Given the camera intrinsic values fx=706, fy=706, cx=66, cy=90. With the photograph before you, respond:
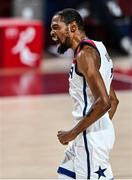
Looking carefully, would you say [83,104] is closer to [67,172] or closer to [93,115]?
[93,115]

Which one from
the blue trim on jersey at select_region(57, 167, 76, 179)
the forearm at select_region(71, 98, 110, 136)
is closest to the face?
the forearm at select_region(71, 98, 110, 136)

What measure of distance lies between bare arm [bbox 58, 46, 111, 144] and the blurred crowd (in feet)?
37.5

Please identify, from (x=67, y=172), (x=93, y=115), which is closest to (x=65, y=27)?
(x=93, y=115)

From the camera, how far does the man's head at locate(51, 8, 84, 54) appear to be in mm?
4262

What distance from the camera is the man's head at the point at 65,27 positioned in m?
4.26

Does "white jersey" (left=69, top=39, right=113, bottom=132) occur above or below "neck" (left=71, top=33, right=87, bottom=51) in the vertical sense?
below

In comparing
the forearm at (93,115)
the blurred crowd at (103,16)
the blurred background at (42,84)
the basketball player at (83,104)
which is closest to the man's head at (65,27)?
the basketball player at (83,104)

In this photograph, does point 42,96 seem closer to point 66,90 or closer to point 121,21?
point 66,90

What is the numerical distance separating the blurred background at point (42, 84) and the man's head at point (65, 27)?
2.54 metres

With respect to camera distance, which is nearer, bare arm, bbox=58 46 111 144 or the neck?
bare arm, bbox=58 46 111 144

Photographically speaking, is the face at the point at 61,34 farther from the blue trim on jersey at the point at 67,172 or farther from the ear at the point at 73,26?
the blue trim on jersey at the point at 67,172

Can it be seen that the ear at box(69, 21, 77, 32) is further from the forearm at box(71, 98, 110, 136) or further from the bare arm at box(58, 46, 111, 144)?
the forearm at box(71, 98, 110, 136)

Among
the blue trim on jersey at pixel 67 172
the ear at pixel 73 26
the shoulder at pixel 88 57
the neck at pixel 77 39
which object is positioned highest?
the ear at pixel 73 26

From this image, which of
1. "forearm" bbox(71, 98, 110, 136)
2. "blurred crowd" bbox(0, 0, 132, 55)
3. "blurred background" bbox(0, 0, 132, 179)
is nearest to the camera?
"forearm" bbox(71, 98, 110, 136)
